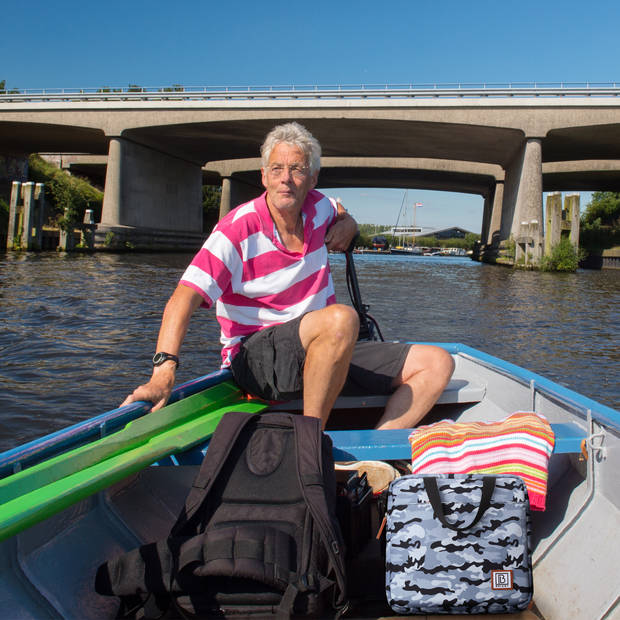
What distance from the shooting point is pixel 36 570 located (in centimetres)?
176

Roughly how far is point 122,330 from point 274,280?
21.5 feet

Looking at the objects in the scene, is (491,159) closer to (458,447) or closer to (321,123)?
(321,123)

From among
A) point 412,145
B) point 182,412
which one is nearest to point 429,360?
point 182,412

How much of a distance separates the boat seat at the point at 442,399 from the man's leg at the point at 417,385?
139 millimetres

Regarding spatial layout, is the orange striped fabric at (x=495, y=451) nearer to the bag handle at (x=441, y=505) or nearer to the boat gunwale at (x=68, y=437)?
the bag handle at (x=441, y=505)

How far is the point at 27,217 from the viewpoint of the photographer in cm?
2705

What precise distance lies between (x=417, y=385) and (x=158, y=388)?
1400mm

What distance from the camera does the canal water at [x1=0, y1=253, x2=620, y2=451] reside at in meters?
5.61

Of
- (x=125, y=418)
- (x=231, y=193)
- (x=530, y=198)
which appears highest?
(x=231, y=193)

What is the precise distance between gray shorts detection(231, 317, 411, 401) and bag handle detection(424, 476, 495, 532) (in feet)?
3.31

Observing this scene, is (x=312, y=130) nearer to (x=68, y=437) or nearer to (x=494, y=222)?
(x=494, y=222)

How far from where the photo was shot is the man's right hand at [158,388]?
7.93ft

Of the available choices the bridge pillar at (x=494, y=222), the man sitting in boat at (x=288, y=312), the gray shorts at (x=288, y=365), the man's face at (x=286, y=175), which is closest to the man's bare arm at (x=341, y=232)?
the man sitting in boat at (x=288, y=312)

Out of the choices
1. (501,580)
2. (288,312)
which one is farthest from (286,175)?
(501,580)
